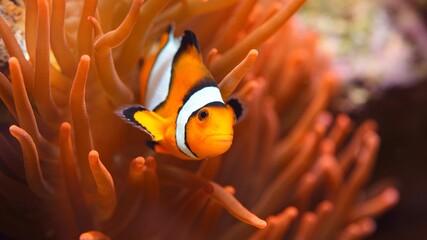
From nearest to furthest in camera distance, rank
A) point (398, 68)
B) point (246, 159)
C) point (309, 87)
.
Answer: point (246, 159) → point (309, 87) → point (398, 68)

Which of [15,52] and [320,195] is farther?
[320,195]

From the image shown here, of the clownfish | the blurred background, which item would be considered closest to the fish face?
the clownfish

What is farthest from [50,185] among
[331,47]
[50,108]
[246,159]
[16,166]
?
[331,47]

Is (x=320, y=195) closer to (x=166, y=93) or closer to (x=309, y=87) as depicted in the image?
(x=309, y=87)

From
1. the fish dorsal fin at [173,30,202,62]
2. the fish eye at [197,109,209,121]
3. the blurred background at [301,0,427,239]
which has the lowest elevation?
the fish eye at [197,109,209,121]

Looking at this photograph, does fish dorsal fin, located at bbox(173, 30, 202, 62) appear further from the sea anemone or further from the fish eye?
the fish eye

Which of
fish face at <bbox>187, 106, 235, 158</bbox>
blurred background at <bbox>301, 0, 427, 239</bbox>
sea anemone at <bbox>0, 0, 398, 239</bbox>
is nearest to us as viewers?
fish face at <bbox>187, 106, 235, 158</bbox>

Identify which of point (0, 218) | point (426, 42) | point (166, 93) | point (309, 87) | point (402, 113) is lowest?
point (0, 218)
